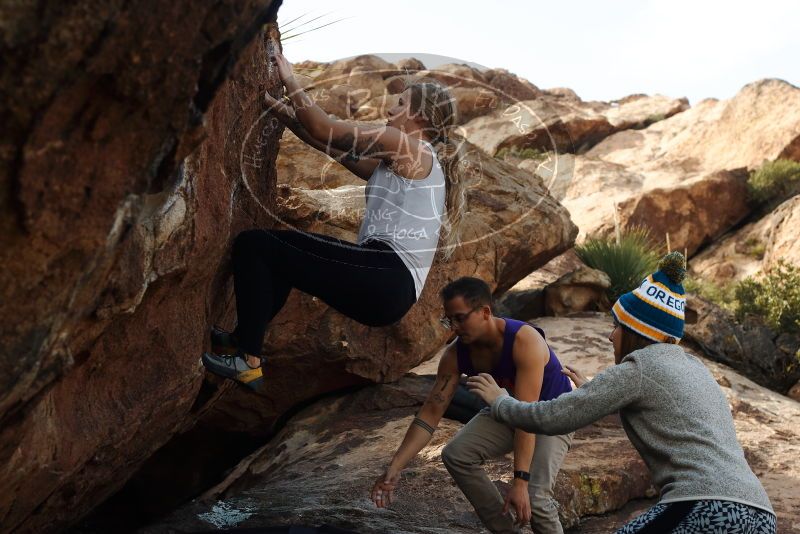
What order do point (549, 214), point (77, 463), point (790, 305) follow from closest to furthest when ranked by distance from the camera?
point (77, 463)
point (549, 214)
point (790, 305)

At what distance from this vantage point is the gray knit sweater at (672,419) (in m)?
3.36

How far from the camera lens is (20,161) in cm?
256

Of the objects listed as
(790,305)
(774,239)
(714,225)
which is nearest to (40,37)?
(790,305)

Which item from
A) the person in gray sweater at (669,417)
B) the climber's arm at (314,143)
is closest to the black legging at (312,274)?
the climber's arm at (314,143)

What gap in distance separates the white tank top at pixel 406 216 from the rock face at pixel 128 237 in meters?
0.90

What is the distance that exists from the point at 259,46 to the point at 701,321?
8.31 m

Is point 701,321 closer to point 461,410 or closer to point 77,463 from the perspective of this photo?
point 461,410

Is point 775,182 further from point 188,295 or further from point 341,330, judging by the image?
point 188,295

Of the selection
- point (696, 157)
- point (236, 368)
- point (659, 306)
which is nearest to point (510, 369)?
point (659, 306)

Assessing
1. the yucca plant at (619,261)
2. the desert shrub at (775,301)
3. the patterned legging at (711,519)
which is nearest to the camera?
the patterned legging at (711,519)

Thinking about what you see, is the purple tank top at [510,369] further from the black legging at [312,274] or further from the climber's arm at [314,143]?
the climber's arm at [314,143]

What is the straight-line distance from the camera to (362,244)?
466 cm

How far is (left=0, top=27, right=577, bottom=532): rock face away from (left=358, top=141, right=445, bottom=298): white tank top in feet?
2.94

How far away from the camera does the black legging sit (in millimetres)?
4504
